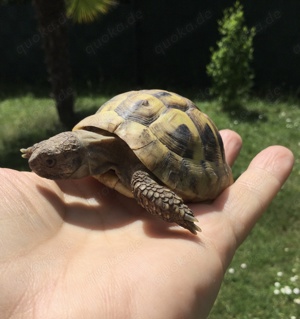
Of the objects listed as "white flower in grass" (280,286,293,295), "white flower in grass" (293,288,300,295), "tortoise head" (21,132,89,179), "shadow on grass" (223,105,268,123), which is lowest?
"shadow on grass" (223,105,268,123)

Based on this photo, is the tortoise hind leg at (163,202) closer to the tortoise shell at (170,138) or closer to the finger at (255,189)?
the tortoise shell at (170,138)

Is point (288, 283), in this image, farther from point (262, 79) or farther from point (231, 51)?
point (262, 79)

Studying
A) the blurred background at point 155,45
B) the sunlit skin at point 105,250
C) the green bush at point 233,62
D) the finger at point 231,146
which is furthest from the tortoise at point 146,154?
the blurred background at point 155,45

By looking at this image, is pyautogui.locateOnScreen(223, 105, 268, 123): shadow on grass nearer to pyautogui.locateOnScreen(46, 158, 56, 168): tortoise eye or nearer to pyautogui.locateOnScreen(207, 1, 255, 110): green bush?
pyautogui.locateOnScreen(207, 1, 255, 110): green bush

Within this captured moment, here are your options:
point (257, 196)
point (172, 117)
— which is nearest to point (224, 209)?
point (257, 196)

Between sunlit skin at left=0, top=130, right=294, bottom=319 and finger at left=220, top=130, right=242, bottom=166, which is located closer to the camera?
sunlit skin at left=0, top=130, right=294, bottom=319

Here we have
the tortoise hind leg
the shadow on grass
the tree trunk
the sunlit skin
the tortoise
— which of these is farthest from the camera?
the shadow on grass

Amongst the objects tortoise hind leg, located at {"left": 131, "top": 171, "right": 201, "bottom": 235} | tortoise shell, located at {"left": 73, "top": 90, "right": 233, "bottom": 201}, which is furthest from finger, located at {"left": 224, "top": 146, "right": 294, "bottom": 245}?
tortoise hind leg, located at {"left": 131, "top": 171, "right": 201, "bottom": 235}

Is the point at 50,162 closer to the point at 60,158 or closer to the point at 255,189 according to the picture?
the point at 60,158
